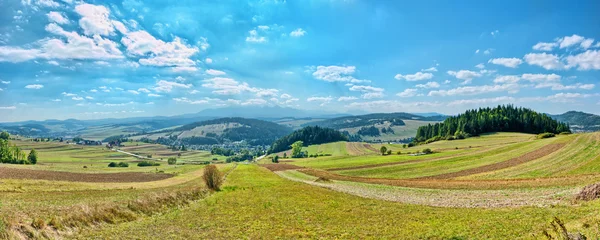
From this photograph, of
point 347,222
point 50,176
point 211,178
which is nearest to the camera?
point 347,222

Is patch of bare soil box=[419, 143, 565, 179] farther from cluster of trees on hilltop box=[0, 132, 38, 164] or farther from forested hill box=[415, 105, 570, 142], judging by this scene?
cluster of trees on hilltop box=[0, 132, 38, 164]

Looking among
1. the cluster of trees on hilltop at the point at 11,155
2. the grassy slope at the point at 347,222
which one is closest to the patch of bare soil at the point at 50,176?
the grassy slope at the point at 347,222

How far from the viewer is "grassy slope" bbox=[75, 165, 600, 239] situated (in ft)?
58.3

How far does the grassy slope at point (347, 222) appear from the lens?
17766mm

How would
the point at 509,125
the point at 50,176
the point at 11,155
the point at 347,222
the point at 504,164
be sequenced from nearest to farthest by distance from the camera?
the point at 347,222
the point at 504,164
the point at 50,176
the point at 11,155
the point at 509,125

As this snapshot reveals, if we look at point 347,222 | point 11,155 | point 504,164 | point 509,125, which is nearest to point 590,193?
point 347,222

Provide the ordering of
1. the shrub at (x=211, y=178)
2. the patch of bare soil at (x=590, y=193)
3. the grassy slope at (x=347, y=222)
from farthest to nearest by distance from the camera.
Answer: the shrub at (x=211, y=178) < the patch of bare soil at (x=590, y=193) < the grassy slope at (x=347, y=222)

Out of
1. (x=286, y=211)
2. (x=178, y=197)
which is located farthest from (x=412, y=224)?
(x=178, y=197)

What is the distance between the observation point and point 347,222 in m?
23.6

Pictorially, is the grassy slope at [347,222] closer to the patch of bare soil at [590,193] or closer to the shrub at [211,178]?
the patch of bare soil at [590,193]

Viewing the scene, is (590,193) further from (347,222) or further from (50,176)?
(50,176)

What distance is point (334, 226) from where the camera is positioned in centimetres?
2228

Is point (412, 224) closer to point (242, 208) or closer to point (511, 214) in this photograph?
point (511, 214)

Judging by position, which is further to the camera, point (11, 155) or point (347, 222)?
point (11, 155)
